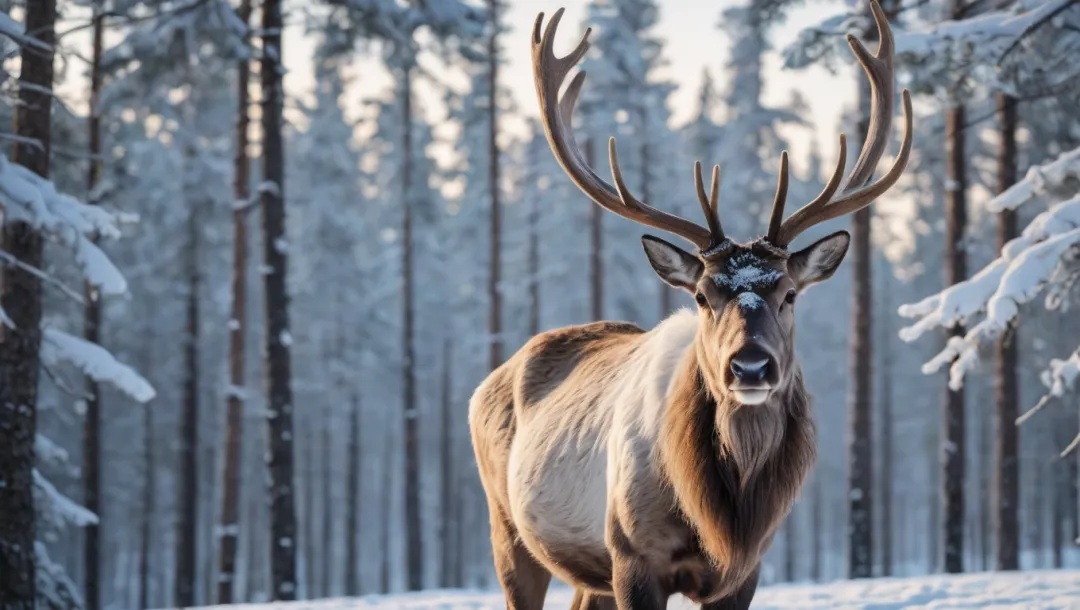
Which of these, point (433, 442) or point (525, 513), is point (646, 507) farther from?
point (433, 442)

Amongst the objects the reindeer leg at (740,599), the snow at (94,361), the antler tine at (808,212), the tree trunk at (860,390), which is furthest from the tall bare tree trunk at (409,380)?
the antler tine at (808,212)

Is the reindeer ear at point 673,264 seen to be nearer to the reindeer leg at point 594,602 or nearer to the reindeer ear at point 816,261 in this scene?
the reindeer ear at point 816,261

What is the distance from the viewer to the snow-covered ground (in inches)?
347

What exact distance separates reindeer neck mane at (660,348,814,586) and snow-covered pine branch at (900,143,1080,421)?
3.97 m

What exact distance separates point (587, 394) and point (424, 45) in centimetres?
1316

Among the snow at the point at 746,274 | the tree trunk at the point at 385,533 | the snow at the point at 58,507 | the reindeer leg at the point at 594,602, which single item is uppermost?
the snow at the point at 746,274

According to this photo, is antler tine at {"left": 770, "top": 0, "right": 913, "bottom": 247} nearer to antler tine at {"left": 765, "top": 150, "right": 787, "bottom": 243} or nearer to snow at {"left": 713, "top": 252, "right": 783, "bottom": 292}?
antler tine at {"left": 765, "top": 150, "right": 787, "bottom": 243}

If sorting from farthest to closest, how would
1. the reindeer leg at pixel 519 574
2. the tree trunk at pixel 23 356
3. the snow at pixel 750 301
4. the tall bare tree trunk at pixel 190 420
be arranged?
the tall bare tree trunk at pixel 190 420
the tree trunk at pixel 23 356
the reindeer leg at pixel 519 574
the snow at pixel 750 301

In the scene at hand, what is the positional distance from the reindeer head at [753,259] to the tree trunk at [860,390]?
10.0 meters

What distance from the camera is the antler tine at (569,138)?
18.5 feet

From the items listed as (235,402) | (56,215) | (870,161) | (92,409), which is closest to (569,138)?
(870,161)

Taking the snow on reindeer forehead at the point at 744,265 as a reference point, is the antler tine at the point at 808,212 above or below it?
above

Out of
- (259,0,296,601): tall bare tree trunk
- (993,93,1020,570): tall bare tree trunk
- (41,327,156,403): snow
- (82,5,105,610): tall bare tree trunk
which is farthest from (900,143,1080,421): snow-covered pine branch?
(82,5,105,610): tall bare tree trunk

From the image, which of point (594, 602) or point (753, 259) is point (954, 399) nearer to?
point (594, 602)
